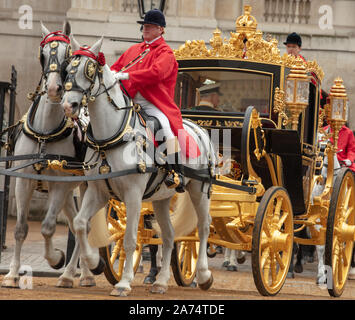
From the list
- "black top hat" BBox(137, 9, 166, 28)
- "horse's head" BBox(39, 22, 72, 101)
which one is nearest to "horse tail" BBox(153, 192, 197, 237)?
"black top hat" BBox(137, 9, 166, 28)

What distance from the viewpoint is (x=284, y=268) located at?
31.7 feet

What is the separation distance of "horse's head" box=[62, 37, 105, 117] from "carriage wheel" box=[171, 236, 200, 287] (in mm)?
2821

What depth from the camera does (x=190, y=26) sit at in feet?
63.0

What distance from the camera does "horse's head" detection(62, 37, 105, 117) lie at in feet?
26.0

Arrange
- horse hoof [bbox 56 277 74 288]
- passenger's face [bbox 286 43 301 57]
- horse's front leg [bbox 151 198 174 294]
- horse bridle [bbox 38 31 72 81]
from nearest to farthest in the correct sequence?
horse bridle [bbox 38 31 72 81] → horse hoof [bbox 56 277 74 288] → horse's front leg [bbox 151 198 174 294] → passenger's face [bbox 286 43 301 57]

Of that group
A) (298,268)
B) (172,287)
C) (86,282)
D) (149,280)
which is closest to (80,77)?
(86,282)

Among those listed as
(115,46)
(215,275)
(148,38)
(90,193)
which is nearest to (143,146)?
(90,193)

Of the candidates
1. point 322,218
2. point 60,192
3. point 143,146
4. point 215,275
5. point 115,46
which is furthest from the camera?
point 115,46

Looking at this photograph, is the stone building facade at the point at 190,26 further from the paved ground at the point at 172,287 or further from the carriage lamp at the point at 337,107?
the carriage lamp at the point at 337,107

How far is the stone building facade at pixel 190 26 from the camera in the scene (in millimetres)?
19188

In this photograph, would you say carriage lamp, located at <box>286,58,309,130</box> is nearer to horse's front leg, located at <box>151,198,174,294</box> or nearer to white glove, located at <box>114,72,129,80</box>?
horse's front leg, located at <box>151,198,174,294</box>

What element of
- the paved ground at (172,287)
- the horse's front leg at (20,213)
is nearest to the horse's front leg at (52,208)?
the horse's front leg at (20,213)

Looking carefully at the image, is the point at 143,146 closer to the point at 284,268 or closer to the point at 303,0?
the point at 284,268
